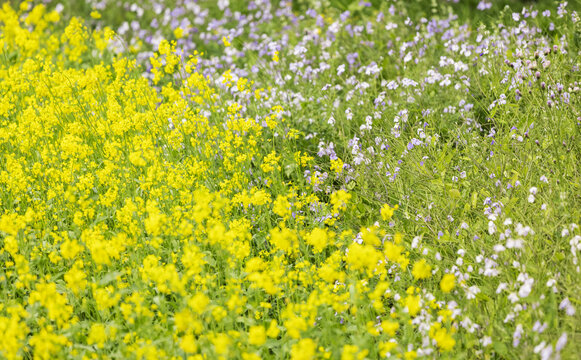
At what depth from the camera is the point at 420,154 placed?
394 cm

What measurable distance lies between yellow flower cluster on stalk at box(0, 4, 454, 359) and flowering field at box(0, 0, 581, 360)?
21 mm

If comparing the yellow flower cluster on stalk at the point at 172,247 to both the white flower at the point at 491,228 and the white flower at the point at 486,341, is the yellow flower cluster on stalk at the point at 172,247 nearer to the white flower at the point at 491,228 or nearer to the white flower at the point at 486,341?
the white flower at the point at 486,341

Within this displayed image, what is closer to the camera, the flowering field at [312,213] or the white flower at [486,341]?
the white flower at [486,341]

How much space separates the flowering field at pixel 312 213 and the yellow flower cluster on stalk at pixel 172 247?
2 cm

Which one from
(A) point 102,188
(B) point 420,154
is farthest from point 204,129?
(B) point 420,154

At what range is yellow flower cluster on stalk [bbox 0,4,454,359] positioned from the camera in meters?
2.78

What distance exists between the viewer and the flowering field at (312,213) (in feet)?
9.17

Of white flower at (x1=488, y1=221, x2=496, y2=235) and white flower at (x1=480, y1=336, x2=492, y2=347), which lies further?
white flower at (x1=488, y1=221, x2=496, y2=235)

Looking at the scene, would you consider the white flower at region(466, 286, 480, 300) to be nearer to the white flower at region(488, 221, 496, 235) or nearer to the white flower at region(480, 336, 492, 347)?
the white flower at region(480, 336, 492, 347)

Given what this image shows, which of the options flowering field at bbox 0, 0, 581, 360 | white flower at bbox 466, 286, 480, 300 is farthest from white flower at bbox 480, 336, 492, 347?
white flower at bbox 466, 286, 480, 300

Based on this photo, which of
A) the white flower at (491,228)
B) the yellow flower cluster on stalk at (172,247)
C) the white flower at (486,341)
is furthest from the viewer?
the white flower at (491,228)

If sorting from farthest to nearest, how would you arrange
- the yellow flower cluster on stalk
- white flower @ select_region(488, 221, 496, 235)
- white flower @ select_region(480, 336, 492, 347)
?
white flower @ select_region(488, 221, 496, 235) < the yellow flower cluster on stalk < white flower @ select_region(480, 336, 492, 347)

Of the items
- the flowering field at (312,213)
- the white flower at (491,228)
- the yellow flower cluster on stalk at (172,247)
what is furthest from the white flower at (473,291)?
the white flower at (491,228)

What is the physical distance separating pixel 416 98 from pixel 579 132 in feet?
4.49
